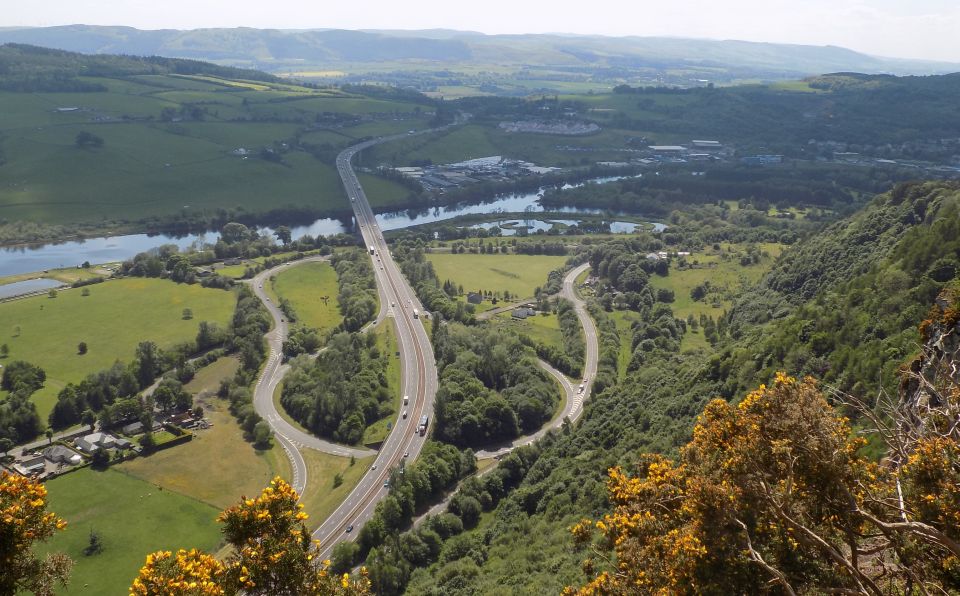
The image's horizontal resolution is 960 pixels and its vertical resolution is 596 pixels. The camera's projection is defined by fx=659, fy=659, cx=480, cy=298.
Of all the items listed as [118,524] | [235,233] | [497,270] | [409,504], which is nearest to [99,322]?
[118,524]

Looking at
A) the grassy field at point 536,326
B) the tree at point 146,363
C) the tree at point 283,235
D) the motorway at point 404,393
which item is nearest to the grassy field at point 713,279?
the motorway at point 404,393

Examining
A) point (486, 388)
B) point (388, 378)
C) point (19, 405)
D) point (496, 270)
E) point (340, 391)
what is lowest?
point (388, 378)

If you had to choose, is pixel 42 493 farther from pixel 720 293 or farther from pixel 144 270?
pixel 144 270

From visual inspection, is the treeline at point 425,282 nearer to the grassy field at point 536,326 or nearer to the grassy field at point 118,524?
the grassy field at point 536,326

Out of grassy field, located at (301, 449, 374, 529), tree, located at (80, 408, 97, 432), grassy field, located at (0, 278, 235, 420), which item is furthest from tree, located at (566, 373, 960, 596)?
grassy field, located at (0, 278, 235, 420)

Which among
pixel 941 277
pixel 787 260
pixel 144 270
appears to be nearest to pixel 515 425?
pixel 941 277

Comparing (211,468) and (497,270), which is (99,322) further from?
(497,270)
